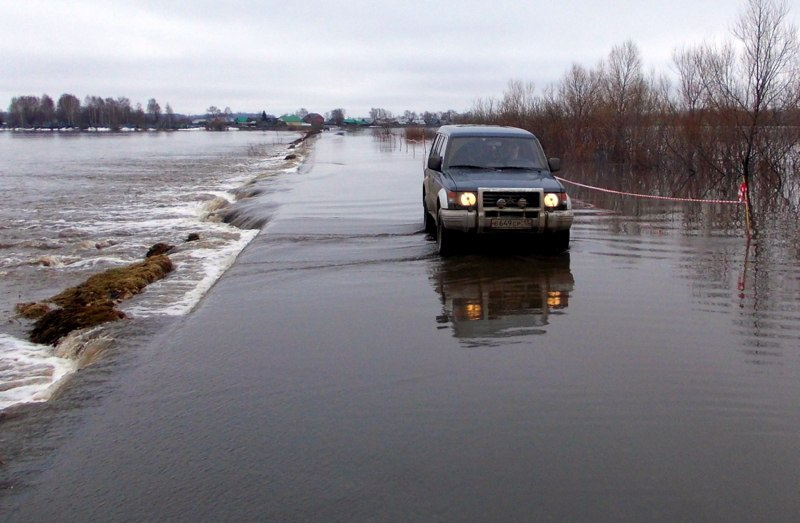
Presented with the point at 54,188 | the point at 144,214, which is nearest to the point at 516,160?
the point at 144,214

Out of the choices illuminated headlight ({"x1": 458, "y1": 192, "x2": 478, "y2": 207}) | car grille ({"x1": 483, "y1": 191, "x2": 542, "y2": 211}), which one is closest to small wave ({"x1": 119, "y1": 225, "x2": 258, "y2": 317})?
illuminated headlight ({"x1": 458, "y1": 192, "x2": 478, "y2": 207})

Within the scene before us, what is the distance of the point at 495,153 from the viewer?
39.8 ft

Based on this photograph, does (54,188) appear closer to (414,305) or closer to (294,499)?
(414,305)

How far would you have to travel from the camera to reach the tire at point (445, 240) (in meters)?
11.0

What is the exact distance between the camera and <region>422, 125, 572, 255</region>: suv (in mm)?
10703

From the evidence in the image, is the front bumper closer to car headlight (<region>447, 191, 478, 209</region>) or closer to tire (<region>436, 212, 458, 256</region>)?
car headlight (<region>447, 191, 478, 209</region>)

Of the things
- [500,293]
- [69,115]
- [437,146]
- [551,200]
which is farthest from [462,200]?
[69,115]

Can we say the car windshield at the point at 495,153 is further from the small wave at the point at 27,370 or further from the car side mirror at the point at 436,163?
the small wave at the point at 27,370

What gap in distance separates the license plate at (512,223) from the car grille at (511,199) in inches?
6.4

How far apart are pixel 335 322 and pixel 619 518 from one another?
14.2 feet

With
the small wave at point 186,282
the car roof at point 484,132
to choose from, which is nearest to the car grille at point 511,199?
the car roof at point 484,132

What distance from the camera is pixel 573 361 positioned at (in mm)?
6383

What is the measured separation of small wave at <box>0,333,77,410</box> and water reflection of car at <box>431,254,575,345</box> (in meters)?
3.68

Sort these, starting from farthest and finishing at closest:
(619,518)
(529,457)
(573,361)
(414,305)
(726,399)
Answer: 1. (414,305)
2. (573,361)
3. (726,399)
4. (529,457)
5. (619,518)
